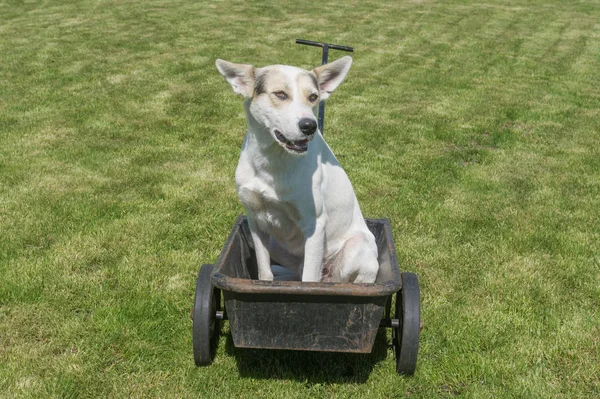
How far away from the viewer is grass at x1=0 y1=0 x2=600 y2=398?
3395mm

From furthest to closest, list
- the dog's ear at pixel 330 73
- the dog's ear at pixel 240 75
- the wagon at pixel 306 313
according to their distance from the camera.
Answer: the dog's ear at pixel 330 73, the dog's ear at pixel 240 75, the wagon at pixel 306 313

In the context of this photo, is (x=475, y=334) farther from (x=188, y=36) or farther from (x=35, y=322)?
(x=188, y=36)

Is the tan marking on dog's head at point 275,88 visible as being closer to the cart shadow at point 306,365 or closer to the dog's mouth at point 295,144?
the dog's mouth at point 295,144

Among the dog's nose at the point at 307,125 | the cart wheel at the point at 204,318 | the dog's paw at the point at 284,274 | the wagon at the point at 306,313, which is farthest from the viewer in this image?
the dog's paw at the point at 284,274

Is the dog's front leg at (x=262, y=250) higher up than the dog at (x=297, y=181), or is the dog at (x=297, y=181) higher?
the dog at (x=297, y=181)

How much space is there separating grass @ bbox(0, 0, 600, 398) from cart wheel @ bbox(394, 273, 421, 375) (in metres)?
0.15

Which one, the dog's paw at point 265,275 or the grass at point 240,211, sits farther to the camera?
the dog's paw at point 265,275

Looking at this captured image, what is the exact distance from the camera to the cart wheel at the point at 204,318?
3186mm

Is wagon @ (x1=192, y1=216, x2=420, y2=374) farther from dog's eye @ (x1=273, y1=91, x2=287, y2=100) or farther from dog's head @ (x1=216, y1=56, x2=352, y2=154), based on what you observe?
dog's eye @ (x1=273, y1=91, x2=287, y2=100)

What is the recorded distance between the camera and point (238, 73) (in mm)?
3379

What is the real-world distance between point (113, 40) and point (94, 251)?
10.8m

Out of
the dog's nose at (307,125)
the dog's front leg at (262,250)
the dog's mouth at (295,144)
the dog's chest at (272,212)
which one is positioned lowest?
the dog's front leg at (262,250)

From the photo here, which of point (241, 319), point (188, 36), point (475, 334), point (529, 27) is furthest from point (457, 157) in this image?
point (529, 27)

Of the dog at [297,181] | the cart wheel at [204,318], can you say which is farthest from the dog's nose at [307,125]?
the cart wheel at [204,318]
